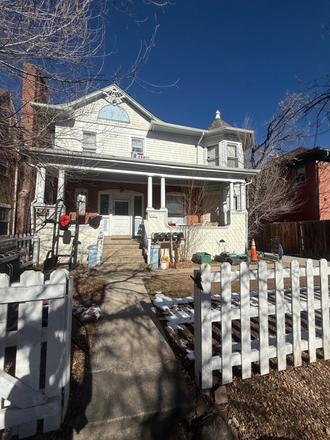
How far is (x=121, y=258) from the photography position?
7.20 meters

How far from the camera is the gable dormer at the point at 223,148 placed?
1161cm

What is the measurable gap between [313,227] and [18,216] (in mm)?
14638

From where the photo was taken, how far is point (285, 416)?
154cm

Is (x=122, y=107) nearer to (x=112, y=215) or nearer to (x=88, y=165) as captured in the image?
(x=88, y=165)

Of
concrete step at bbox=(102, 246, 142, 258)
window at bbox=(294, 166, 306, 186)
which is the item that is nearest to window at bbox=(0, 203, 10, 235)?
concrete step at bbox=(102, 246, 142, 258)

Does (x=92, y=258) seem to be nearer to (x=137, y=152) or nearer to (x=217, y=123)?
(x=137, y=152)

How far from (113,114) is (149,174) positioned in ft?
15.4

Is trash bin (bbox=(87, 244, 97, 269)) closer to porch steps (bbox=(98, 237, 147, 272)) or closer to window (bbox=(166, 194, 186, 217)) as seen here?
porch steps (bbox=(98, 237, 147, 272))

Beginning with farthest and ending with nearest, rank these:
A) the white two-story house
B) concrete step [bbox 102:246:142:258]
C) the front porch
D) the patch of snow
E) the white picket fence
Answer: the white two-story house
the front porch
concrete step [bbox 102:246:142:258]
the patch of snow
the white picket fence

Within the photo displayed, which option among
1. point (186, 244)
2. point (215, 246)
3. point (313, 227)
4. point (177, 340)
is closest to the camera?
point (177, 340)

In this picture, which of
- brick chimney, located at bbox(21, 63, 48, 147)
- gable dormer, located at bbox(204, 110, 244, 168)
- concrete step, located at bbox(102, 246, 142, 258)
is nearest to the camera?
brick chimney, located at bbox(21, 63, 48, 147)

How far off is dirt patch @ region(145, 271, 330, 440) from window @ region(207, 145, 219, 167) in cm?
1079

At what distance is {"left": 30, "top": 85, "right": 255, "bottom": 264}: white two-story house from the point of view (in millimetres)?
Result: 8234

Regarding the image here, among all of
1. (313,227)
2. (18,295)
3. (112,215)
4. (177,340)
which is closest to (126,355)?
(177,340)
